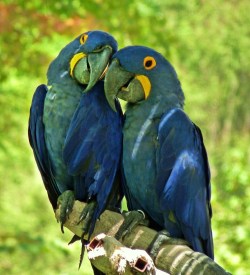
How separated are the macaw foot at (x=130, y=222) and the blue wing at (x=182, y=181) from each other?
11 cm

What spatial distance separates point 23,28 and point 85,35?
9.16ft

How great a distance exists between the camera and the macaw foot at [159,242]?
91.0 inches

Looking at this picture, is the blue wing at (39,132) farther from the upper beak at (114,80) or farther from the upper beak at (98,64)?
the upper beak at (114,80)

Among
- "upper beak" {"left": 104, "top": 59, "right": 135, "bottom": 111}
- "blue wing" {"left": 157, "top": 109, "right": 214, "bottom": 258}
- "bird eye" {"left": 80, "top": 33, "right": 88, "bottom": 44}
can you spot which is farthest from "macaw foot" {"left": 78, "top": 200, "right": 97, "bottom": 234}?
"bird eye" {"left": 80, "top": 33, "right": 88, "bottom": 44}

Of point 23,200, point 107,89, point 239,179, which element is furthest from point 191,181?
point 23,200

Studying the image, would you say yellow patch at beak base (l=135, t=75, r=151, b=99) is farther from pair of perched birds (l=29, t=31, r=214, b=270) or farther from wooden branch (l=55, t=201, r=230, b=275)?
wooden branch (l=55, t=201, r=230, b=275)

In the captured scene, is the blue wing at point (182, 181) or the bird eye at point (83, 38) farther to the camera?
the bird eye at point (83, 38)

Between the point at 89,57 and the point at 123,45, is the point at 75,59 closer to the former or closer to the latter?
the point at 89,57

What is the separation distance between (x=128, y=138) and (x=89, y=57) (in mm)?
383

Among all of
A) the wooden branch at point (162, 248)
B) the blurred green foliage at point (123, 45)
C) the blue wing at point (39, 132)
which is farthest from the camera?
the blurred green foliage at point (123, 45)

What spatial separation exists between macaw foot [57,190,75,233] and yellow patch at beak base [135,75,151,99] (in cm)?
60

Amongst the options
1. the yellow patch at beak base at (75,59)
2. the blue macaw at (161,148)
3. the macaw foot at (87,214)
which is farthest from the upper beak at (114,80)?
the macaw foot at (87,214)

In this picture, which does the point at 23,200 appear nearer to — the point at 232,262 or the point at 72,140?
the point at 232,262

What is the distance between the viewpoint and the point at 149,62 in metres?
2.58
